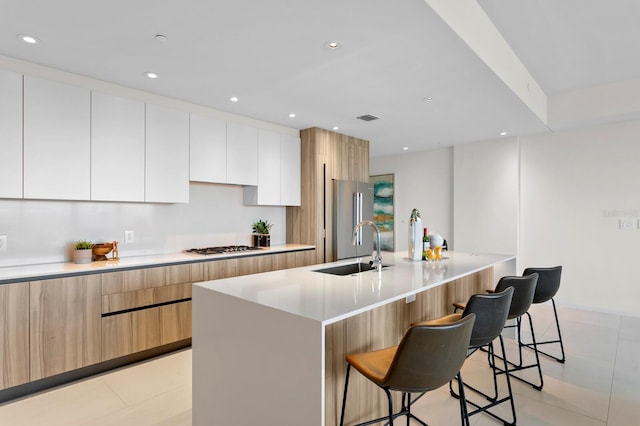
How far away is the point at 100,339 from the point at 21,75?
2147 mm

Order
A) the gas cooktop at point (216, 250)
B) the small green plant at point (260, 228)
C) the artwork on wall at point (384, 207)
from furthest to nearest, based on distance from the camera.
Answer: the artwork on wall at point (384, 207) < the small green plant at point (260, 228) < the gas cooktop at point (216, 250)

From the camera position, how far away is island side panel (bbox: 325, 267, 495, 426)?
175cm

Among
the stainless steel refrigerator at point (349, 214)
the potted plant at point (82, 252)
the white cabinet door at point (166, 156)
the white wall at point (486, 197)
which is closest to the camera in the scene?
the potted plant at point (82, 252)

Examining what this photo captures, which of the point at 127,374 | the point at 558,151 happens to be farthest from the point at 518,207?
the point at 127,374

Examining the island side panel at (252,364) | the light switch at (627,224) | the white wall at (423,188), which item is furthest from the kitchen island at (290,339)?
the white wall at (423,188)

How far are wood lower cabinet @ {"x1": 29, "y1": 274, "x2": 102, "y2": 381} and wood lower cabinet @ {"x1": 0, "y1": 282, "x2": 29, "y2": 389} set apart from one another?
0.03 meters

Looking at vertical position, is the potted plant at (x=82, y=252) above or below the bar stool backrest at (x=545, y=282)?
above

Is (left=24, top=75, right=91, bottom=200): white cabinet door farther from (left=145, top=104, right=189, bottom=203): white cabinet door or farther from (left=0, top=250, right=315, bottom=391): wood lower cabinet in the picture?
(left=0, top=250, right=315, bottom=391): wood lower cabinet

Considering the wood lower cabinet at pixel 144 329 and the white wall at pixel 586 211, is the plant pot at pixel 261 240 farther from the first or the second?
the white wall at pixel 586 211

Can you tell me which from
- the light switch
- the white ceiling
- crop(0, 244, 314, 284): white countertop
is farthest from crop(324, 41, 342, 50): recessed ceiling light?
the light switch

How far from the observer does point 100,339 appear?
275 cm

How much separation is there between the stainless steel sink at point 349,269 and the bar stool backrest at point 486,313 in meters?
0.95

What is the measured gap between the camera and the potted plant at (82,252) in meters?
2.91

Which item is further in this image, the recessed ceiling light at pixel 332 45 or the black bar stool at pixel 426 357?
the recessed ceiling light at pixel 332 45
